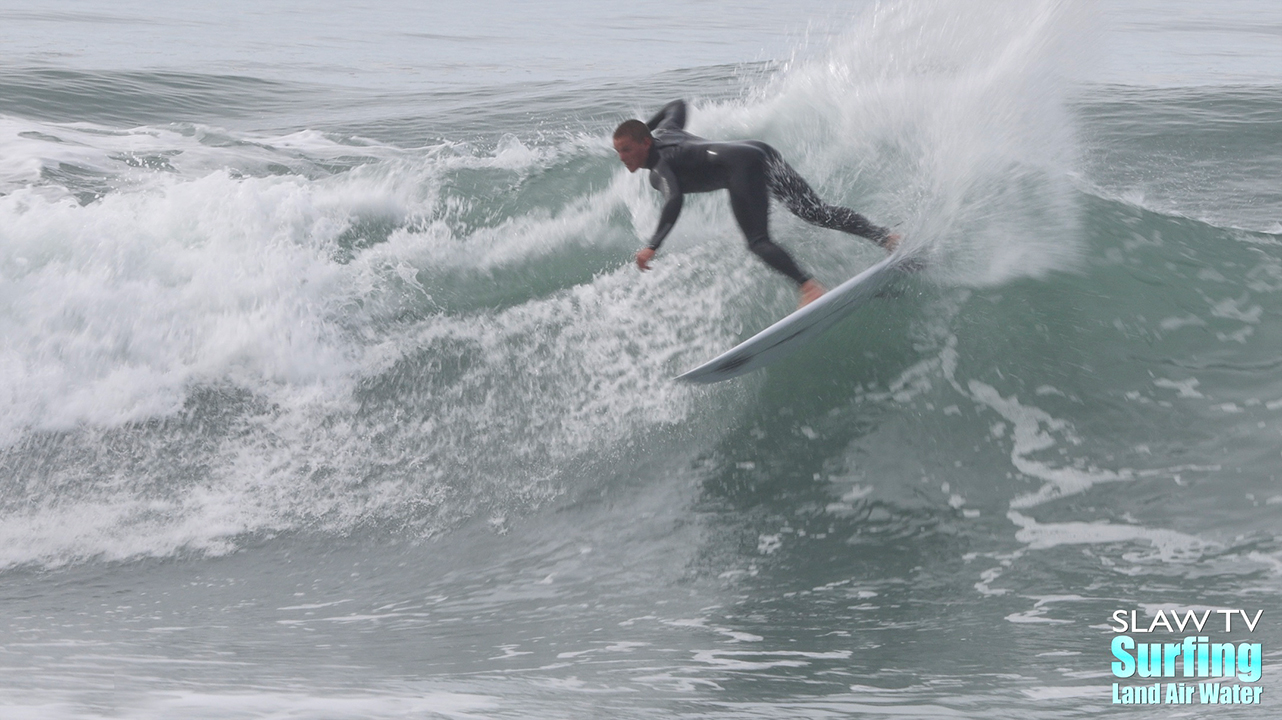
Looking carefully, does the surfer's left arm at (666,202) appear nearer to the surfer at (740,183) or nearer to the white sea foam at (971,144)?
the surfer at (740,183)

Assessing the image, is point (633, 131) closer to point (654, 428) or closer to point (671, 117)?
point (671, 117)

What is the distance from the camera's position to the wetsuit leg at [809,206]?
5.91 m

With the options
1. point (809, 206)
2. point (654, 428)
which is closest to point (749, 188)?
point (809, 206)

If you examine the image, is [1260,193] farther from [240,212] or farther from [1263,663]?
[240,212]

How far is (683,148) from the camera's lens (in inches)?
229

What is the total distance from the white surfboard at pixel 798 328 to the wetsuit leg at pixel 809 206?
0.70ft

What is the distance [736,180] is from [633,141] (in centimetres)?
61

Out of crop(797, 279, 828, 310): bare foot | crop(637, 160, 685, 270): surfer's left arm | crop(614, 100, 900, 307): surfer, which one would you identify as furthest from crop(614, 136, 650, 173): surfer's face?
crop(797, 279, 828, 310): bare foot

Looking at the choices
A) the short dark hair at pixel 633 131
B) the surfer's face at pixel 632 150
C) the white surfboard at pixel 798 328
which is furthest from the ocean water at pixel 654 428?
the short dark hair at pixel 633 131

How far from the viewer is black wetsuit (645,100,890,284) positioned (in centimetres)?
575

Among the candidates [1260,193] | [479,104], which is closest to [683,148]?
[1260,193]

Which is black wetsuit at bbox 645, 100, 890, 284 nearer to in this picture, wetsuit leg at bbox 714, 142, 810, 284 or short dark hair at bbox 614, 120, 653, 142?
wetsuit leg at bbox 714, 142, 810, 284

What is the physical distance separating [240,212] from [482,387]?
2.39m

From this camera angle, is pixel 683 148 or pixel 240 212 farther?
pixel 240 212
